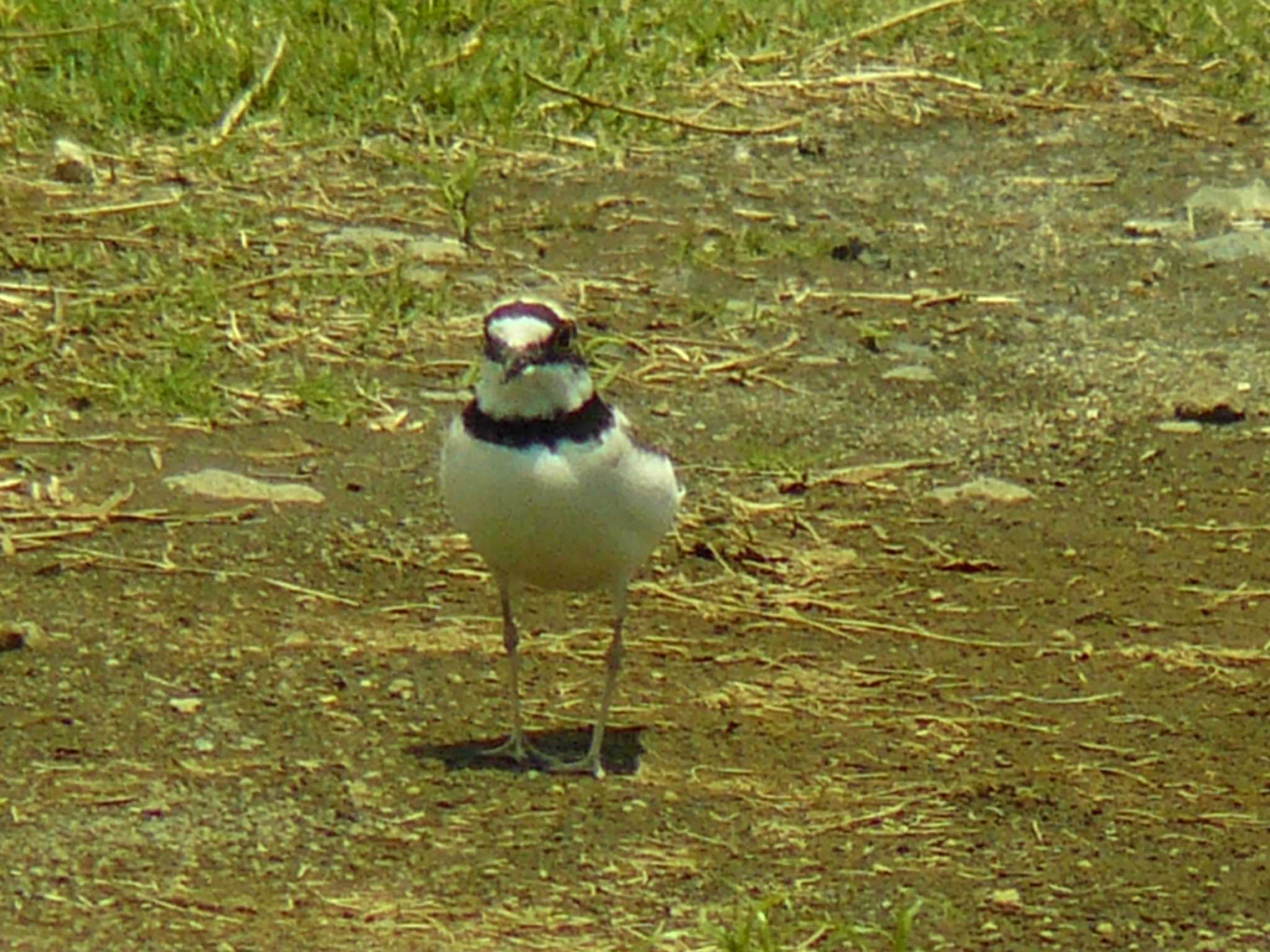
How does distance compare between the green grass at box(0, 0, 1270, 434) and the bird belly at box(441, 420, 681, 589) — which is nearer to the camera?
the bird belly at box(441, 420, 681, 589)

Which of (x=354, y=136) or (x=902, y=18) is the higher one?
(x=902, y=18)

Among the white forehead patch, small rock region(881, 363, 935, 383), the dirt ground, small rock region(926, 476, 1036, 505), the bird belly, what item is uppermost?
the white forehead patch

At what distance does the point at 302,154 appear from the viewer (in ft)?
27.3

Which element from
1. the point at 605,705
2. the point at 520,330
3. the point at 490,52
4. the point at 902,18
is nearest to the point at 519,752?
the point at 605,705

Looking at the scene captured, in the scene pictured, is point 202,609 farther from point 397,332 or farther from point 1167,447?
point 1167,447

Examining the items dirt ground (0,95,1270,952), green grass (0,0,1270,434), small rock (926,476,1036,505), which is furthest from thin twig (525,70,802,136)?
small rock (926,476,1036,505)

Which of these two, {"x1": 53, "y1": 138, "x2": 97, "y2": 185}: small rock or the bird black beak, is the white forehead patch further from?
{"x1": 53, "y1": 138, "x2": 97, "y2": 185}: small rock

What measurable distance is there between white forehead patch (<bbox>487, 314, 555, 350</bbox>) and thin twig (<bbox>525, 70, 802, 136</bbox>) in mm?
4308

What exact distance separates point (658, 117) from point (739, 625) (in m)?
3.49

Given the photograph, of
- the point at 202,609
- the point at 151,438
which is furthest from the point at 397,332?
the point at 202,609

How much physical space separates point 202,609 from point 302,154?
3148 millimetres

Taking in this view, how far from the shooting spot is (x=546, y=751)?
4.89 m

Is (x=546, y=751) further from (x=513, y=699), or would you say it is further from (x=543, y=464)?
(x=543, y=464)

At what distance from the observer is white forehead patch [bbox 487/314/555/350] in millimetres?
4422
